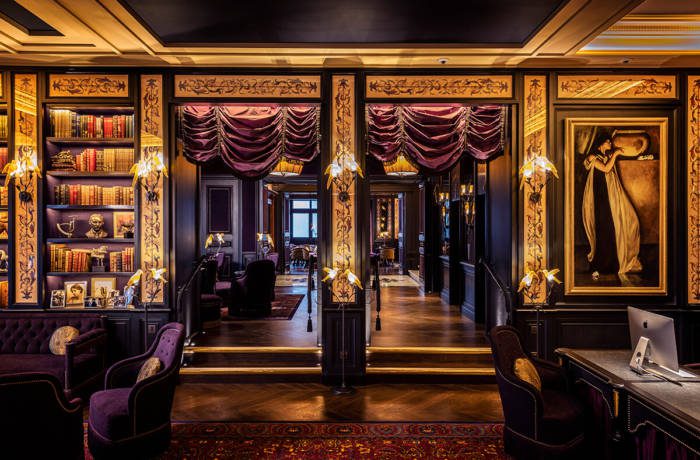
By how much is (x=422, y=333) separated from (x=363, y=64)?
3.60m

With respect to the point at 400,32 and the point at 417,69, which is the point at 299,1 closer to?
the point at 400,32

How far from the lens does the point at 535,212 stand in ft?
15.6

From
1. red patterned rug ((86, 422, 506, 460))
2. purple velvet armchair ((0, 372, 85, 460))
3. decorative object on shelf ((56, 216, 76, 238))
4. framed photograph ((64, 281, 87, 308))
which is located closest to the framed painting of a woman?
red patterned rug ((86, 422, 506, 460))

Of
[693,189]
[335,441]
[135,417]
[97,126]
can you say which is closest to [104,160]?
[97,126]

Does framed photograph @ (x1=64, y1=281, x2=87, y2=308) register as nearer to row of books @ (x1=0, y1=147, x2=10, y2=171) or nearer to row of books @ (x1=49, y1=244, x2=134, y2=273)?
row of books @ (x1=49, y1=244, x2=134, y2=273)

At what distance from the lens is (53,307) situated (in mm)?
4828

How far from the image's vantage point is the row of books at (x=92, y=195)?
4922mm

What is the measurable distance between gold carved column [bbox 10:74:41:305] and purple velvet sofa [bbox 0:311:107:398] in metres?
0.31

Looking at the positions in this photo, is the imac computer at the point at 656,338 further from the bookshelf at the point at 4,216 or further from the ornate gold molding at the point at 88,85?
the bookshelf at the point at 4,216

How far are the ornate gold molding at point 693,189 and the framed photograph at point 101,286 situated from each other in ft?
21.3

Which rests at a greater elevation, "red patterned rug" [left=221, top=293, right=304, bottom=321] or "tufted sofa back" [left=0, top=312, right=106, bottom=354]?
"tufted sofa back" [left=0, top=312, right=106, bottom=354]

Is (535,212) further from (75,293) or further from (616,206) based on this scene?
(75,293)

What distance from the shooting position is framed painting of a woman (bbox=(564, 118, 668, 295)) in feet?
15.5

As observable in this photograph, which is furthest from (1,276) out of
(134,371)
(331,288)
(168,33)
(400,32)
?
(400,32)
